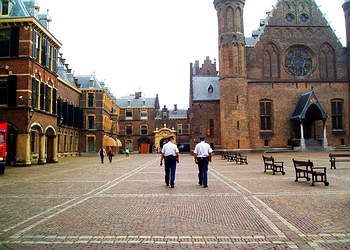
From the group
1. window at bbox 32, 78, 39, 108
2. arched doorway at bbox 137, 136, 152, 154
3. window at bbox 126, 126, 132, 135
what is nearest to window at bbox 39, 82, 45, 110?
window at bbox 32, 78, 39, 108

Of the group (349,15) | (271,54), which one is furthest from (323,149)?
(349,15)

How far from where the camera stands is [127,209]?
22.5ft

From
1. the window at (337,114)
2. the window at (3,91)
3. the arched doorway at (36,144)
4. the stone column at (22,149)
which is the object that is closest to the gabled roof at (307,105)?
the window at (337,114)

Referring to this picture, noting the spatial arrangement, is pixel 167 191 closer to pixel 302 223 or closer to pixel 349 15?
pixel 302 223

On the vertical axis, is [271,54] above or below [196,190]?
above

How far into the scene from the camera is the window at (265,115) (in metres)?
39.2

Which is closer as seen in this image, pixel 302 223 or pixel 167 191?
pixel 302 223

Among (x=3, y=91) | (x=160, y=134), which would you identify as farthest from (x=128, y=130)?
(x=3, y=91)

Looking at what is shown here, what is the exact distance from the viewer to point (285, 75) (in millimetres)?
39688

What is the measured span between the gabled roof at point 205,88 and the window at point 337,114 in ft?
53.5

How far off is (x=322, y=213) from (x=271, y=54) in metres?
36.8

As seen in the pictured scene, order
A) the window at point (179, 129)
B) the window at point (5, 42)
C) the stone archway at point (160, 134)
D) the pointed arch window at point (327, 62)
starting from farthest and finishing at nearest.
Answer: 1. the window at point (179, 129)
2. the stone archway at point (160, 134)
3. the pointed arch window at point (327, 62)
4. the window at point (5, 42)

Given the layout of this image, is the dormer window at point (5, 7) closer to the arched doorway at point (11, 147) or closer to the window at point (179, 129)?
the arched doorway at point (11, 147)

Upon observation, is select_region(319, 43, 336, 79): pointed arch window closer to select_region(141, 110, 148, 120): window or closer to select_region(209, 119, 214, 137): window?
select_region(209, 119, 214, 137): window
